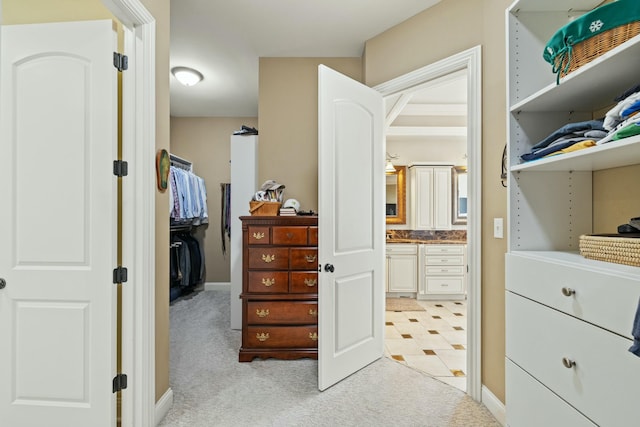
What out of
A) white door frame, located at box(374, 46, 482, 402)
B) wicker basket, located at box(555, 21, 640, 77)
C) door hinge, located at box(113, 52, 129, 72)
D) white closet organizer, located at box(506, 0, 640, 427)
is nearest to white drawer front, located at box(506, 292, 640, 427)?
white closet organizer, located at box(506, 0, 640, 427)

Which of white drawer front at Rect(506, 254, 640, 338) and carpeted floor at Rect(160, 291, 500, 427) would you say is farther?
carpeted floor at Rect(160, 291, 500, 427)

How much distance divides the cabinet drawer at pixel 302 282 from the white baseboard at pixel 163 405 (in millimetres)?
1126

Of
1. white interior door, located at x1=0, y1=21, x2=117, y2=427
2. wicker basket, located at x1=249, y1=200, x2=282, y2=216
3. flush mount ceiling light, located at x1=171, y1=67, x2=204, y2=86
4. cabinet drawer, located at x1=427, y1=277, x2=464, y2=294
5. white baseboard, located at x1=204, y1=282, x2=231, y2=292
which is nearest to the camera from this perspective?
white interior door, located at x1=0, y1=21, x2=117, y2=427

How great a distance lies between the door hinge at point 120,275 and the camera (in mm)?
1646

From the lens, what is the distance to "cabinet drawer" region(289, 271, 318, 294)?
8.92ft

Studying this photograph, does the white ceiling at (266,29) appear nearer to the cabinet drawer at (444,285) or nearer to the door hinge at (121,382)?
the door hinge at (121,382)

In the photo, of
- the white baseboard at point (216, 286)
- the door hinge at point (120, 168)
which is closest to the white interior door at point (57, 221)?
the door hinge at point (120, 168)

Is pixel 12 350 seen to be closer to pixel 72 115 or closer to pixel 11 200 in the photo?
pixel 11 200

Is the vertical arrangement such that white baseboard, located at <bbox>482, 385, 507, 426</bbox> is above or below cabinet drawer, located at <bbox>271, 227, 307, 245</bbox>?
below

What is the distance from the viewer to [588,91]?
3.83 ft

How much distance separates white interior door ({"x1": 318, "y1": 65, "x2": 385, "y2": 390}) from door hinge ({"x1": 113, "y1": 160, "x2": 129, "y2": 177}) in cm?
115

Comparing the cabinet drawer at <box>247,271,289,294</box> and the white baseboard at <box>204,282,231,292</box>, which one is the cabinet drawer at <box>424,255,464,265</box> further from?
the white baseboard at <box>204,282,231,292</box>

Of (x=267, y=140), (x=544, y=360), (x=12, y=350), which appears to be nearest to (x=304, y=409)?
(x=544, y=360)

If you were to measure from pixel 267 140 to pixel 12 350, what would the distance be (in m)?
2.44
